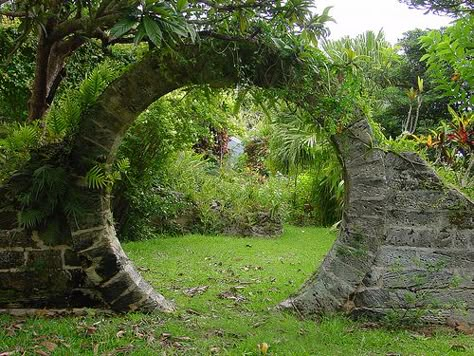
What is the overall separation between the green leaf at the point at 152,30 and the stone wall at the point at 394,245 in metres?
2.23

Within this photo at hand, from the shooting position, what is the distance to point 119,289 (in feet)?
12.5

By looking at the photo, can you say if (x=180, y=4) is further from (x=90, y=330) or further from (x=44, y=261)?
(x=44, y=261)

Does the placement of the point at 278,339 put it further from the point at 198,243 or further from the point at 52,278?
the point at 198,243

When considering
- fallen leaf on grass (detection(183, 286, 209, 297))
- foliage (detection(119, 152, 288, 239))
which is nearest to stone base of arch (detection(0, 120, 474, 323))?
fallen leaf on grass (detection(183, 286, 209, 297))

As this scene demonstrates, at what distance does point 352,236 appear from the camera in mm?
3816

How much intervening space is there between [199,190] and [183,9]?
23.7ft

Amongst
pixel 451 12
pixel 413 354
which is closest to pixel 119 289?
pixel 413 354

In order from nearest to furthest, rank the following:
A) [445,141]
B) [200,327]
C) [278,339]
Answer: [278,339], [200,327], [445,141]

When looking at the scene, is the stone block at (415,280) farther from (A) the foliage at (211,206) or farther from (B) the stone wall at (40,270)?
(A) the foliage at (211,206)

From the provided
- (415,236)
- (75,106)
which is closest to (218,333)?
(415,236)

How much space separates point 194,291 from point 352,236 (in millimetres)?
1773

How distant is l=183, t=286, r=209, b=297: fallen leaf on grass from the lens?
4.65 m

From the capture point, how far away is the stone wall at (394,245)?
3.74 m

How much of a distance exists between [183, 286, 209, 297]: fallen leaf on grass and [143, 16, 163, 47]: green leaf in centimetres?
319
